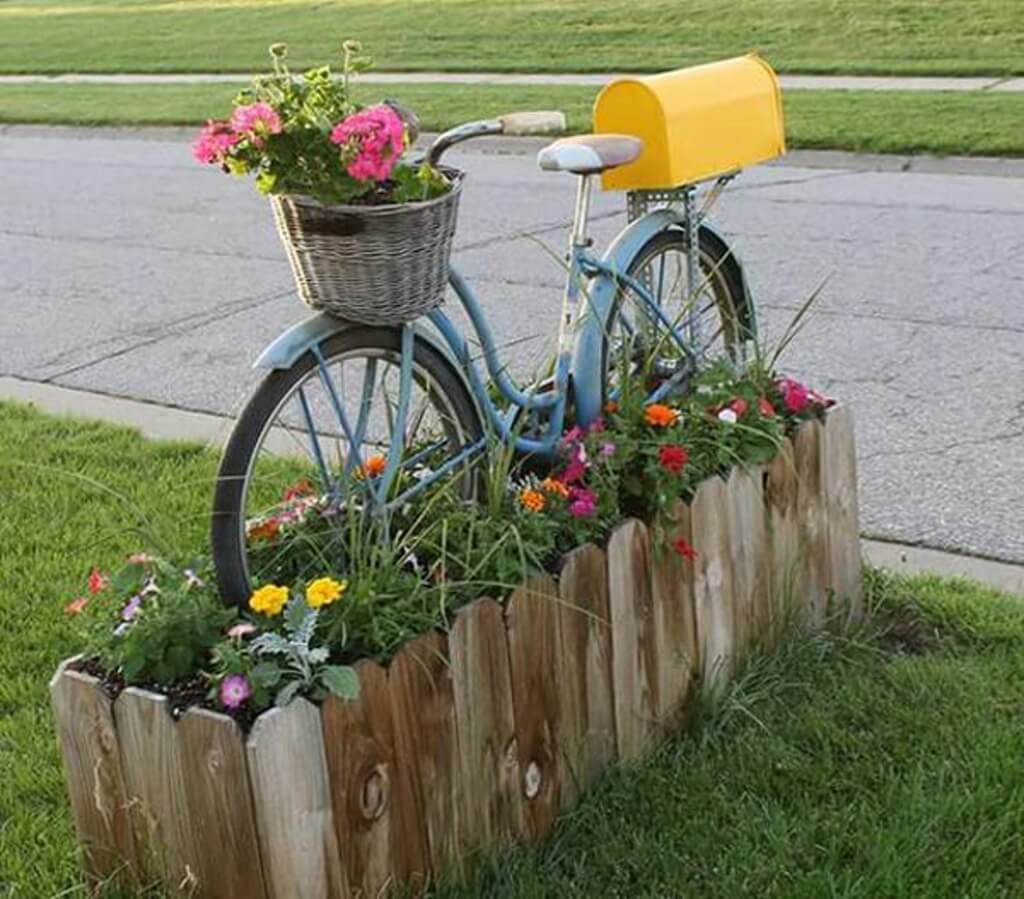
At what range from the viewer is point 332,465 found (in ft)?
11.7

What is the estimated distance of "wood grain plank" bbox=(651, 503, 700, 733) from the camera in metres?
3.27

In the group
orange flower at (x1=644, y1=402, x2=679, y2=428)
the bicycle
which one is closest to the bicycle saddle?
the bicycle

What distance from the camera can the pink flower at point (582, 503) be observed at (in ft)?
10.4

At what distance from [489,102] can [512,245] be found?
18.8ft

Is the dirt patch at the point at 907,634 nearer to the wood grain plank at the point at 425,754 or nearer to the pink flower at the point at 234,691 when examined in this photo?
the wood grain plank at the point at 425,754

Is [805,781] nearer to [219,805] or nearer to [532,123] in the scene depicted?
[219,805]

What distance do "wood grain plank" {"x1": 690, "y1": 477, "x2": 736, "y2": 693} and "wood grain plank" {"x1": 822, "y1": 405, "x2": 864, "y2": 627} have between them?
41cm

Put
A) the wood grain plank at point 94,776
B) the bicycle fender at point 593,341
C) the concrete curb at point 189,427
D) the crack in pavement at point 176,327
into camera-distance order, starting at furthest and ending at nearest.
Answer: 1. the crack in pavement at point 176,327
2. the concrete curb at point 189,427
3. the bicycle fender at point 593,341
4. the wood grain plank at point 94,776

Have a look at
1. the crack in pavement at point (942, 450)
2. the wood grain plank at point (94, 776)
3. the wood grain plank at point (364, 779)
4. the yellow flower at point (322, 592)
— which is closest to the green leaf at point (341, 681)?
the wood grain plank at point (364, 779)

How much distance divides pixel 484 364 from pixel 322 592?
1.17m

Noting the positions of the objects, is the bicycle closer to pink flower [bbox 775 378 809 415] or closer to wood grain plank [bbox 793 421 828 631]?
pink flower [bbox 775 378 809 415]

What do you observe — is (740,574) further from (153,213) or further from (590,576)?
(153,213)

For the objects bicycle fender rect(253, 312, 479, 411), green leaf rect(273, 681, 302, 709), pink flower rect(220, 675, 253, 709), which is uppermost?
bicycle fender rect(253, 312, 479, 411)

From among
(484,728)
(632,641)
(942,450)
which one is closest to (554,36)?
(942,450)
